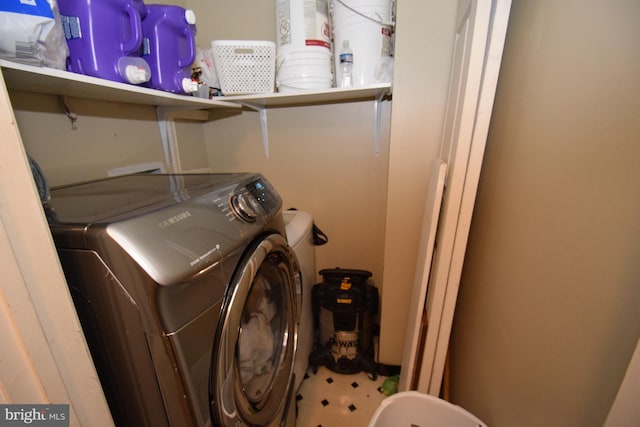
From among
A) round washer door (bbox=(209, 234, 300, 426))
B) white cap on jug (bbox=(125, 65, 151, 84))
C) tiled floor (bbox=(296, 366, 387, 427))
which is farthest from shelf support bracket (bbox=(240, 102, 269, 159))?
tiled floor (bbox=(296, 366, 387, 427))

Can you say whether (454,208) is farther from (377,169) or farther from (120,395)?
(120,395)

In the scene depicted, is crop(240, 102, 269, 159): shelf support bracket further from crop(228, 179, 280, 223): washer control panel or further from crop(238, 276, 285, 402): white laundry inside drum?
crop(238, 276, 285, 402): white laundry inside drum

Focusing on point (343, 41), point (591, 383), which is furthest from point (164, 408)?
point (343, 41)

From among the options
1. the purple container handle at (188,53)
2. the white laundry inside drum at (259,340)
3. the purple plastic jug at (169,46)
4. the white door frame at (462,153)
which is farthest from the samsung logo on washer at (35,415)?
the purple container handle at (188,53)

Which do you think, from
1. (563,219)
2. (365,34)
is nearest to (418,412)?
(563,219)

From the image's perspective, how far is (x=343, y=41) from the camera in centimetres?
127

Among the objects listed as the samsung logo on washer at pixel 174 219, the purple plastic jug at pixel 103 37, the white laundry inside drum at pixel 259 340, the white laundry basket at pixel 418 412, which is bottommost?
the white laundry basket at pixel 418 412

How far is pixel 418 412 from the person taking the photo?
1.09m

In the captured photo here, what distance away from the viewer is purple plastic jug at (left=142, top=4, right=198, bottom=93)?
106cm

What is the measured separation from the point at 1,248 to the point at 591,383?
101cm

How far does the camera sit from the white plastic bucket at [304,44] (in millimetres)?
1255

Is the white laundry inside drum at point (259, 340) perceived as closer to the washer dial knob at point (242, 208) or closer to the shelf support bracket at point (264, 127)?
the washer dial knob at point (242, 208)

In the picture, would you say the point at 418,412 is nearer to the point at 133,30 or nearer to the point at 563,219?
the point at 563,219

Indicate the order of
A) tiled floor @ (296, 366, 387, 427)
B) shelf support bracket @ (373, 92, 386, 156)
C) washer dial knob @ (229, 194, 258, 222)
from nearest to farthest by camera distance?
1. washer dial knob @ (229, 194, 258, 222)
2. tiled floor @ (296, 366, 387, 427)
3. shelf support bracket @ (373, 92, 386, 156)
